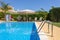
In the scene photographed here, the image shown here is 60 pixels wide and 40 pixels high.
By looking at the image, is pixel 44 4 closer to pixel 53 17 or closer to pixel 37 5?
pixel 37 5

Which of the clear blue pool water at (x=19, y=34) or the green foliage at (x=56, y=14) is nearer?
the clear blue pool water at (x=19, y=34)

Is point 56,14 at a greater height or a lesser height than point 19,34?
greater

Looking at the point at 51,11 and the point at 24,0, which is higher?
the point at 24,0

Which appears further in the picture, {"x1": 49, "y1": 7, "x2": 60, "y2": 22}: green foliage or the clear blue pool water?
{"x1": 49, "y1": 7, "x2": 60, "y2": 22}: green foliage

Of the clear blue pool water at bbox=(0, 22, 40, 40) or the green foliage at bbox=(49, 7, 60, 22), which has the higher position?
the green foliage at bbox=(49, 7, 60, 22)

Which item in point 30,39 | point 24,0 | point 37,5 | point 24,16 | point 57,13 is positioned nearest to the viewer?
point 30,39

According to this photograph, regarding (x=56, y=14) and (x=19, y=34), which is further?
(x=56, y=14)

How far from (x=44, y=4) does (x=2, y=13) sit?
1302 cm

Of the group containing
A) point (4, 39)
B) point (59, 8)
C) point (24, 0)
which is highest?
point (24, 0)

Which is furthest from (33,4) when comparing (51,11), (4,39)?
(4,39)

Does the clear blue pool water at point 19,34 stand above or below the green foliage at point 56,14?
below

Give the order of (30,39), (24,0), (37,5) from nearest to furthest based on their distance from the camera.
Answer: (30,39) → (24,0) → (37,5)

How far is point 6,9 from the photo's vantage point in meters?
27.1

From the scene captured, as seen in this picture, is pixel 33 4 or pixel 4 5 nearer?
pixel 4 5
